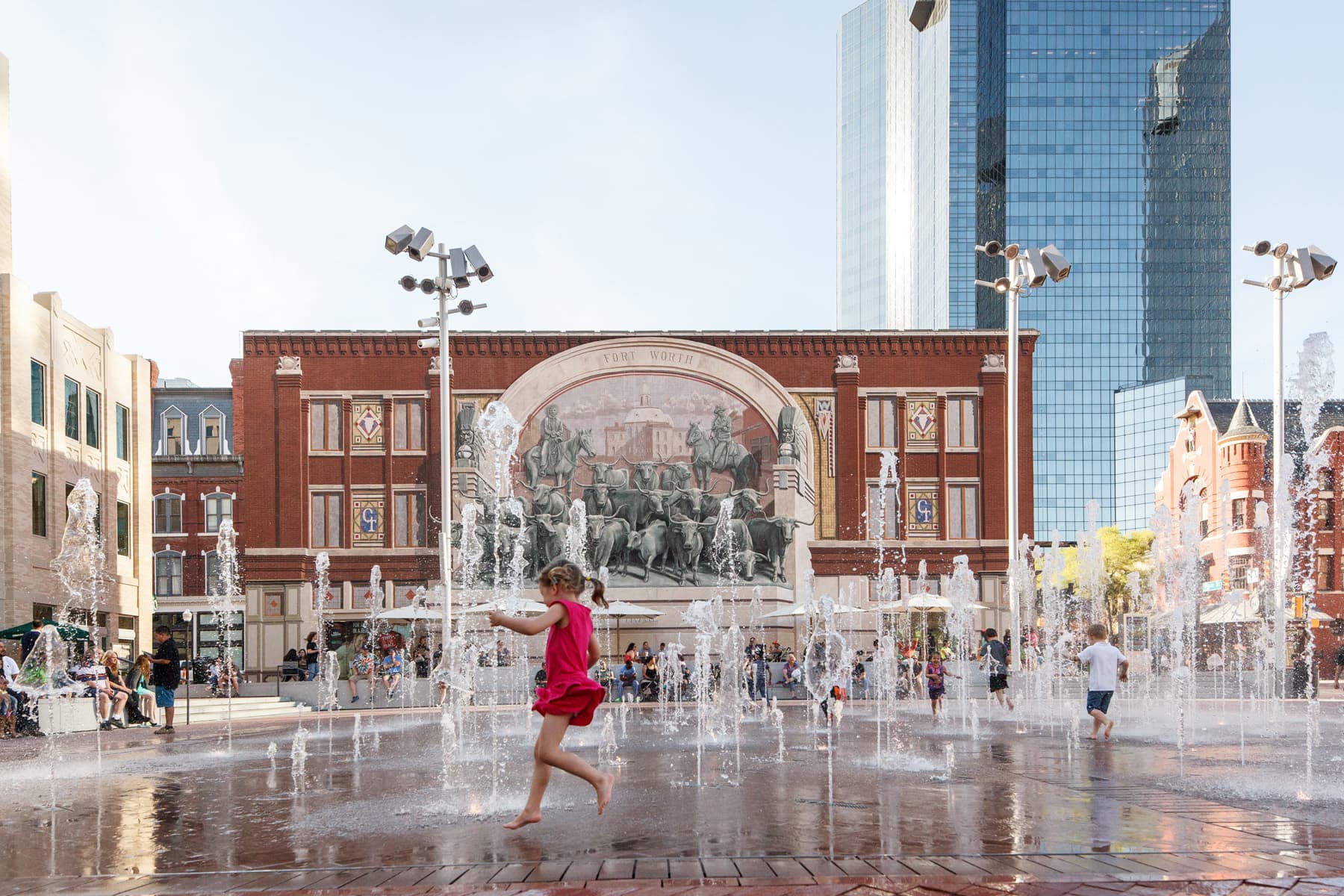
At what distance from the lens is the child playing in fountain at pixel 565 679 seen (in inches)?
298

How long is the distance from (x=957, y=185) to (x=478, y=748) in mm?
127623

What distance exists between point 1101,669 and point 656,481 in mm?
27607

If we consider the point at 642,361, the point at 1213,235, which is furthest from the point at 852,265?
the point at 642,361

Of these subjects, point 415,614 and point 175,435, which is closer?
point 415,614

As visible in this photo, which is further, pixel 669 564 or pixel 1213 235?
pixel 1213 235

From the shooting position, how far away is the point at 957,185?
135500mm

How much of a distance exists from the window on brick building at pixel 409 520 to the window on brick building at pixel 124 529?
8225 mm

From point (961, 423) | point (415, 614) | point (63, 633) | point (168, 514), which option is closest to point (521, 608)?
point (415, 614)

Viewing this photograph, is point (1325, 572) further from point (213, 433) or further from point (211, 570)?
point (213, 433)

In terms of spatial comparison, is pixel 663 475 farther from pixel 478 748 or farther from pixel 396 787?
pixel 396 787

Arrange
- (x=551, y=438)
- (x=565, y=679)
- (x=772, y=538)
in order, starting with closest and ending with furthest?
(x=565, y=679) < (x=772, y=538) < (x=551, y=438)

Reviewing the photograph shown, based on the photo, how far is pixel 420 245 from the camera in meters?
27.1

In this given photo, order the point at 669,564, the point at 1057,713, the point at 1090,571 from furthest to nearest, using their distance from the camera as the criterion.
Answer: the point at 1090,571
the point at 669,564
the point at 1057,713

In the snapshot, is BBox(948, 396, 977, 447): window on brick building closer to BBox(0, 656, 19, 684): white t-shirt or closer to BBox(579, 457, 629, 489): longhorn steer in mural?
BBox(579, 457, 629, 489): longhorn steer in mural
